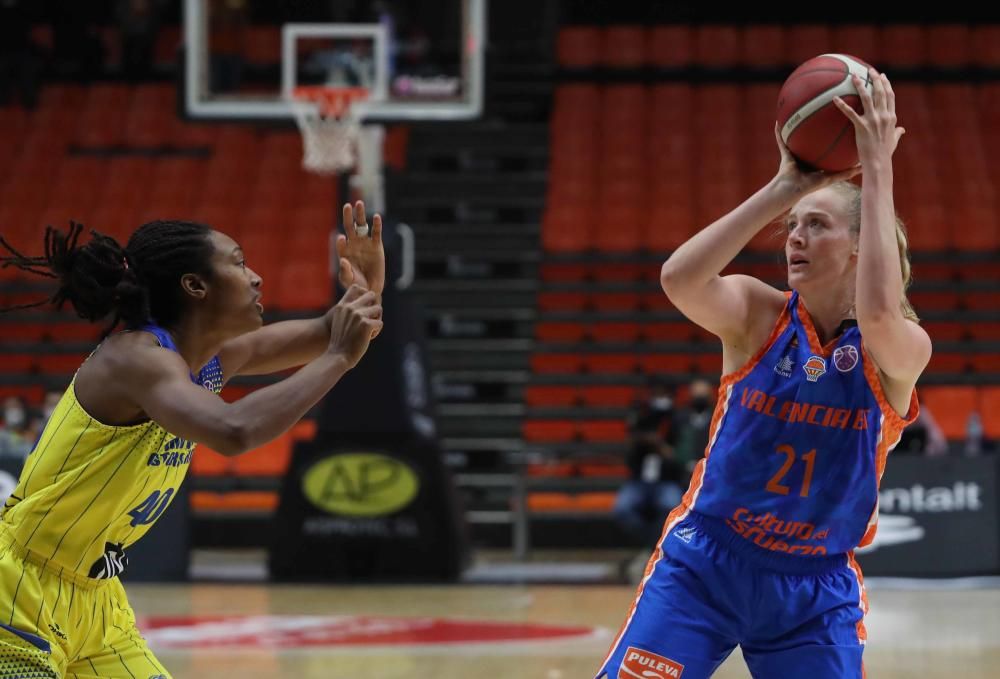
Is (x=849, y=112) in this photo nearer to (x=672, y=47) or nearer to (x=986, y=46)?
(x=672, y=47)

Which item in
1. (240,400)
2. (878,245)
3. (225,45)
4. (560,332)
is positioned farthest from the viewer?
(560,332)

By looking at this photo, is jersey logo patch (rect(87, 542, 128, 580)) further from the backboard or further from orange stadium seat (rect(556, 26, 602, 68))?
orange stadium seat (rect(556, 26, 602, 68))

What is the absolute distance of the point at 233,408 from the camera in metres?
2.96

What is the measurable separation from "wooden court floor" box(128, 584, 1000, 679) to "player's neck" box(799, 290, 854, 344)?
364 centimetres

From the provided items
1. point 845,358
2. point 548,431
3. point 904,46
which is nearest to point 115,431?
point 845,358

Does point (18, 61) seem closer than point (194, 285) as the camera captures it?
No

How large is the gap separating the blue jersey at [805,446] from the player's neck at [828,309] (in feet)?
0.19

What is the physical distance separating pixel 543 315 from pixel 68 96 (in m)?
6.44

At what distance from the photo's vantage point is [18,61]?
53.8 feet

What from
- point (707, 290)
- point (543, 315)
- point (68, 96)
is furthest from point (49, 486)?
point (68, 96)

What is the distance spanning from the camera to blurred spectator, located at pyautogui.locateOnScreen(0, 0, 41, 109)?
53.9 ft

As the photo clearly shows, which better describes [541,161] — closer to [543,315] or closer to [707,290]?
[543,315]

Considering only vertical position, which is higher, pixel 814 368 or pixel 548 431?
pixel 814 368

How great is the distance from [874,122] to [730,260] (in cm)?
41
